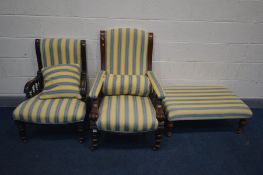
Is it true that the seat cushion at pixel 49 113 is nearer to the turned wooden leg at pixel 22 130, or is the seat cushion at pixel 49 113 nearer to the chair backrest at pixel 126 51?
the turned wooden leg at pixel 22 130

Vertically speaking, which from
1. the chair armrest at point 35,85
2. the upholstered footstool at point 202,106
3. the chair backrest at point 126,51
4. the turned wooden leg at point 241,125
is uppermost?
the chair backrest at point 126,51

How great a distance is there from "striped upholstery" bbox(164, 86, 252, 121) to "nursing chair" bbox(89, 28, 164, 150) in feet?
0.72

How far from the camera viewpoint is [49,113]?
1729 millimetres

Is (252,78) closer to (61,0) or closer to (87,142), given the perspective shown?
(87,142)

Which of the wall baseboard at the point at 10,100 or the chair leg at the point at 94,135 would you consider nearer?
the chair leg at the point at 94,135

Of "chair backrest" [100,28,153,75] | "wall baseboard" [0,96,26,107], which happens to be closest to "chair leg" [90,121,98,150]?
"chair backrest" [100,28,153,75]

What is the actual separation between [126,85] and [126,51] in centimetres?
36

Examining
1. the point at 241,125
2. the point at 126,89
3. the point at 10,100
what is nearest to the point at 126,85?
the point at 126,89

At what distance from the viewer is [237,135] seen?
2.15 metres

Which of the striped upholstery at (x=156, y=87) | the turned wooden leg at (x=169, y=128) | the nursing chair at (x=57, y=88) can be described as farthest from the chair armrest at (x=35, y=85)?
the turned wooden leg at (x=169, y=128)

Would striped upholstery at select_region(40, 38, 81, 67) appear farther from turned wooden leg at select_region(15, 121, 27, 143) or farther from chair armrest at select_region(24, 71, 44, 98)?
turned wooden leg at select_region(15, 121, 27, 143)

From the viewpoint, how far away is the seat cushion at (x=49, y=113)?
173cm

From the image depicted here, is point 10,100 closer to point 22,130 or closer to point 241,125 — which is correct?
point 22,130

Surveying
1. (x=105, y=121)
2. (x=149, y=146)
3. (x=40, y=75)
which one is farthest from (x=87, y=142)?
(x=40, y=75)
